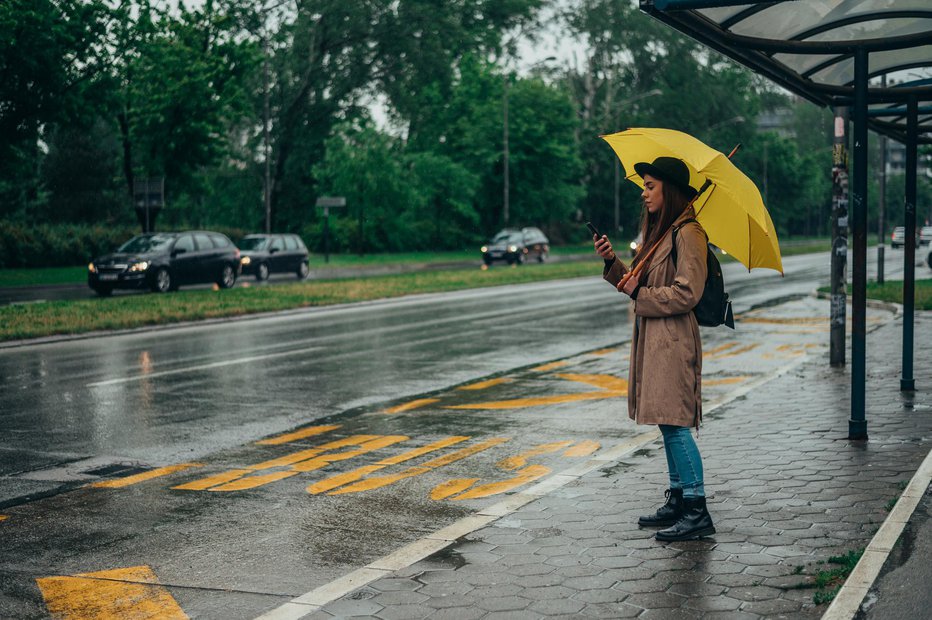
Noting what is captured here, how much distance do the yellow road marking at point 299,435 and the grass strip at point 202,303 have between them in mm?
9045

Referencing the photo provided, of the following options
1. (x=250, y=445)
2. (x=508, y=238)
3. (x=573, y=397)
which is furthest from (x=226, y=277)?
(x=250, y=445)

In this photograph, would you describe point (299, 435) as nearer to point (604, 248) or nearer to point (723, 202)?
point (604, 248)

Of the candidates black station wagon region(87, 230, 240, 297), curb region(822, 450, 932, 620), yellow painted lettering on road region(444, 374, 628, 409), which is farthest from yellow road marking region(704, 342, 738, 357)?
black station wagon region(87, 230, 240, 297)

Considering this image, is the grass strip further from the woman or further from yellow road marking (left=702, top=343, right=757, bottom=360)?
the woman

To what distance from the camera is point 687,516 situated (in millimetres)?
5402

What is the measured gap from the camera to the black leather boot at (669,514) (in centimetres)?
560

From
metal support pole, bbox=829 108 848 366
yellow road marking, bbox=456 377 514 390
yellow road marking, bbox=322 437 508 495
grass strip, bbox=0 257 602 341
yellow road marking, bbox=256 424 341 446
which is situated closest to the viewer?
yellow road marking, bbox=322 437 508 495

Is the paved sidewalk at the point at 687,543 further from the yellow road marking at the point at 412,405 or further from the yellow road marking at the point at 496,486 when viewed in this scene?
the yellow road marking at the point at 412,405

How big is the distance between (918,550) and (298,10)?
51200 mm

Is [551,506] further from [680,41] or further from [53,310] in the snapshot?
[680,41]

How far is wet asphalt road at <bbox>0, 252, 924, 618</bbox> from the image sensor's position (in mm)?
5266

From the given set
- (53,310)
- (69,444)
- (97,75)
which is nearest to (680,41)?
(97,75)

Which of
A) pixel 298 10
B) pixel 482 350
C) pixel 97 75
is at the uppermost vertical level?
pixel 298 10

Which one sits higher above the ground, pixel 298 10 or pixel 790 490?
pixel 298 10
